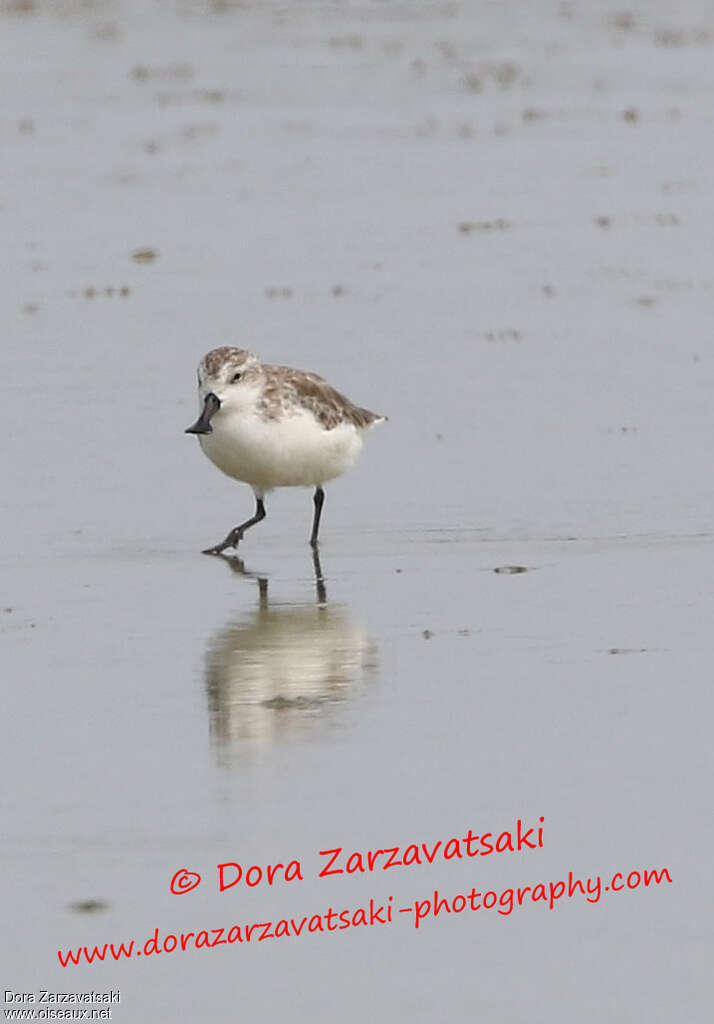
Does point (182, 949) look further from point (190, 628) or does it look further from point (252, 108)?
point (252, 108)

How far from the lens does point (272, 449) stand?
13.8 metres

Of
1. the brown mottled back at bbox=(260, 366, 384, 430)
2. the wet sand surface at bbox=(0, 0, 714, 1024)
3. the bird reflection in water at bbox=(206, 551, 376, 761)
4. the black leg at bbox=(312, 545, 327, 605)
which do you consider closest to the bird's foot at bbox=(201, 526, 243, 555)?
the wet sand surface at bbox=(0, 0, 714, 1024)

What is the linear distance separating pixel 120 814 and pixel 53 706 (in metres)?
1.57

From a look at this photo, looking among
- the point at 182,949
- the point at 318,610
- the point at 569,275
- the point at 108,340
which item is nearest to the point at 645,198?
the point at 569,275

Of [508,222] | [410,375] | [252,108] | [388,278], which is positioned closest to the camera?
[410,375]

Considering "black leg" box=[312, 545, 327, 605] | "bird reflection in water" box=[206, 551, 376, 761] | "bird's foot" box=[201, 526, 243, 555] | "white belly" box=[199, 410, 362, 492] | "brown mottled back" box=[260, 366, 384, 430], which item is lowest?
"bird reflection in water" box=[206, 551, 376, 761]

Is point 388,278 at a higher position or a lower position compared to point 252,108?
lower

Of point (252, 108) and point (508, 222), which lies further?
point (252, 108)

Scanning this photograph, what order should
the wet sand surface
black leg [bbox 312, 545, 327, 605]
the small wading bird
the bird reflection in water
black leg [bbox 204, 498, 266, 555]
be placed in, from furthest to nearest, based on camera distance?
the small wading bird → black leg [bbox 204, 498, 266, 555] → black leg [bbox 312, 545, 327, 605] → the bird reflection in water → the wet sand surface

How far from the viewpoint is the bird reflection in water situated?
31.7ft

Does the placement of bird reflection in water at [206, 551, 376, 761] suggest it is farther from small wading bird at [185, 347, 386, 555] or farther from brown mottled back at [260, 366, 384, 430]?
brown mottled back at [260, 366, 384, 430]

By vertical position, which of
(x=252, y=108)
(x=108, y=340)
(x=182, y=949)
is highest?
(x=252, y=108)

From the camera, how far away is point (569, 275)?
21641mm

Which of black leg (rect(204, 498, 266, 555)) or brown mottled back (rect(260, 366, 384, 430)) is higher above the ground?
brown mottled back (rect(260, 366, 384, 430))
